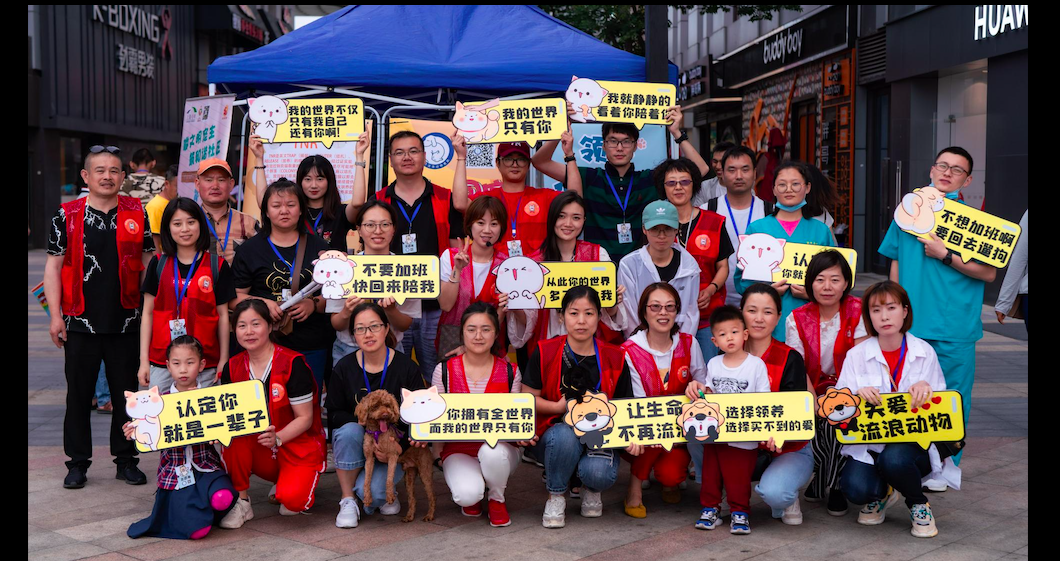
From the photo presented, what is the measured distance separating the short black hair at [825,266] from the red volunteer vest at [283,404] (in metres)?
2.57

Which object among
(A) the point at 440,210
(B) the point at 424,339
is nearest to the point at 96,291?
(B) the point at 424,339

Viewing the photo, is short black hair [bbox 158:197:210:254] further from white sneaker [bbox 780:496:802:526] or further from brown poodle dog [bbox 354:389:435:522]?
white sneaker [bbox 780:496:802:526]

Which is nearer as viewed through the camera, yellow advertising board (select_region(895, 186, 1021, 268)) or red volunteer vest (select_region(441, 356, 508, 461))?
red volunteer vest (select_region(441, 356, 508, 461))

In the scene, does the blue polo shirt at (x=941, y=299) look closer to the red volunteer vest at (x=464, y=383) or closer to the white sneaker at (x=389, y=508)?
the red volunteer vest at (x=464, y=383)

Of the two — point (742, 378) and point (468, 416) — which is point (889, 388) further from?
point (468, 416)

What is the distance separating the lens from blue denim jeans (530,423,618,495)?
4602 millimetres

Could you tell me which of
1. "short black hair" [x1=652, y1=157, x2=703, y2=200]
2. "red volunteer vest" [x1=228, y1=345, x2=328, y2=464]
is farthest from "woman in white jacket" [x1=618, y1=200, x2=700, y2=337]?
"red volunteer vest" [x1=228, y1=345, x2=328, y2=464]

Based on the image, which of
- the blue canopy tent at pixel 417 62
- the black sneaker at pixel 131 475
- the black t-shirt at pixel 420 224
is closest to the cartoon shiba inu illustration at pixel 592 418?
the black t-shirt at pixel 420 224

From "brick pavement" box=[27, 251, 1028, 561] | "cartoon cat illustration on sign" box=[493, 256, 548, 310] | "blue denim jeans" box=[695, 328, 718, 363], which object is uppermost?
"cartoon cat illustration on sign" box=[493, 256, 548, 310]

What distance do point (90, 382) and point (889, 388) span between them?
13.8ft

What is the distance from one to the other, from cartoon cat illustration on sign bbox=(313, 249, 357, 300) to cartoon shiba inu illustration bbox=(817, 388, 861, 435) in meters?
2.37

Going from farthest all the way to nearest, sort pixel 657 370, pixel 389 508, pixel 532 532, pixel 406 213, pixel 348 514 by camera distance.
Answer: pixel 406 213 → pixel 657 370 → pixel 389 508 → pixel 348 514 → pixel 532 532

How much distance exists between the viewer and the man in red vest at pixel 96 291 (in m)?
5.23

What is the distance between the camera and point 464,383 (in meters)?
4.71
